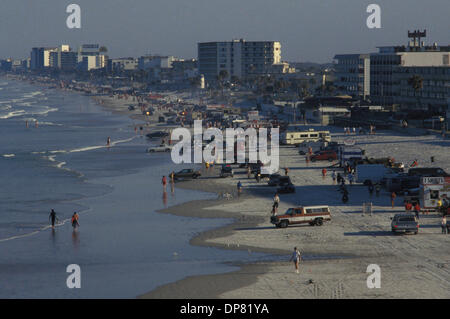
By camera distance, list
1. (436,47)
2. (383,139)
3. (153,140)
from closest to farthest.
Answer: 1. (383,139)
2. (153,140)
3. (436,47)

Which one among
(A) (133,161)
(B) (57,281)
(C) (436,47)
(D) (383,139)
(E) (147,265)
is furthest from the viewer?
(C) (436,47)

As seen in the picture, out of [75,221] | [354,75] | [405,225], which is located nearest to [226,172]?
[75,221]

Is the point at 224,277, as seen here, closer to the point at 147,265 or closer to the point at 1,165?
the point at 147,265

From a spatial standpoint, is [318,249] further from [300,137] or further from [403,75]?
[403,75]

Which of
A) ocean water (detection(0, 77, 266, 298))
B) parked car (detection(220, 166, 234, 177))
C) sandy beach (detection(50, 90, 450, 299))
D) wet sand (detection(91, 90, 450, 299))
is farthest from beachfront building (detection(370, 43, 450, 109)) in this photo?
wet sand (detection(91, 90, 450, 299))

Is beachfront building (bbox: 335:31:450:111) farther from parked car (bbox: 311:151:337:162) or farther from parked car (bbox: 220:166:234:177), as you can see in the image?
parked car (bbox: 220:166:234:177)

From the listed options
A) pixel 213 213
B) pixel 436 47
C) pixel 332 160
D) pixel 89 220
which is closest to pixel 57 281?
pixel 89 220

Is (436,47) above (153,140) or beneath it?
above
